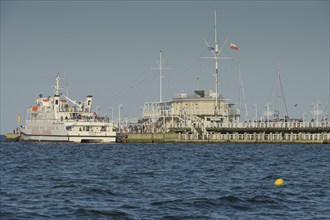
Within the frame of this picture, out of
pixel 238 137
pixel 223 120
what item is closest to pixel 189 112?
pixel 223 120

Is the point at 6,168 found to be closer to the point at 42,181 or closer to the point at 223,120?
the point at 42,181

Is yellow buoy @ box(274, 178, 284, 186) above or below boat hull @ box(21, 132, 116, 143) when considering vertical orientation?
below

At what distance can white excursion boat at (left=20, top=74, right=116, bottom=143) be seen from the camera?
158 meters

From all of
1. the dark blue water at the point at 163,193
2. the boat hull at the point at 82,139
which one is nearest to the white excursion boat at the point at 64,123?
the boat hull at the point at 82,139

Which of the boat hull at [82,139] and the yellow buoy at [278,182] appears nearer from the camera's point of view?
the yellow buoy at [278,182]

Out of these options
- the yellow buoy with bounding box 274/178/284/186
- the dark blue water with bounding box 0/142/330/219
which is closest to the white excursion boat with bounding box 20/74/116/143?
the dark blue water with bounding box 0/142/330/219

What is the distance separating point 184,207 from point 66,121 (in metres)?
125

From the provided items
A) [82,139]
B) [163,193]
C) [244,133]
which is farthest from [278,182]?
[82,139]

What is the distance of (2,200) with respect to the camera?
3912 cm

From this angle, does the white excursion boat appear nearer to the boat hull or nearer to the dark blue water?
the boat hull

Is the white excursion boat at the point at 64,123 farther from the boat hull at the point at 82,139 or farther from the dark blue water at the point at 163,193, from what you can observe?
the dark blue water at the point at 163,193

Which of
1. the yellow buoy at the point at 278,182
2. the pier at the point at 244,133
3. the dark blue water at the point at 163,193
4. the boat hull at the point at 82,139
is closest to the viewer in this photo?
the dark blue water at the point at 163,193

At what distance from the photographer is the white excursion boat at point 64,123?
158 meters

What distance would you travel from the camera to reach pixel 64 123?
521 feet
